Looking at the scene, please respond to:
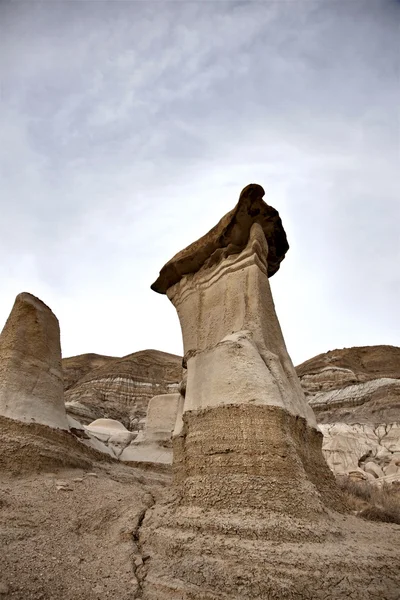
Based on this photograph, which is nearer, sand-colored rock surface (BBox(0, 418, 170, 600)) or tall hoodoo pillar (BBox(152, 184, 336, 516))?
sand-colored rock surface (BBox(0, 418, 170, 600))

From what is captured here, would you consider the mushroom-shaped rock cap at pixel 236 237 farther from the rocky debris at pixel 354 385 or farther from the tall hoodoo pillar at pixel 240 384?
the rocky debris at pixel 354 385

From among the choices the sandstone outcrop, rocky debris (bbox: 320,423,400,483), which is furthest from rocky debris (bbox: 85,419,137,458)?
rocky debris (bbox: 320,423,400,483)

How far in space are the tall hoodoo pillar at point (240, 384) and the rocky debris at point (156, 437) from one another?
4564 millimetres

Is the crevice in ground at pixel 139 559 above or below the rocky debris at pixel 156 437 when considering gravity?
below

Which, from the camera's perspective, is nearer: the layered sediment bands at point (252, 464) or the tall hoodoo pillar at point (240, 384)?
the layered sediment bands at point (252, 464)

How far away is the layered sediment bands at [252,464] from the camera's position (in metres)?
3.50

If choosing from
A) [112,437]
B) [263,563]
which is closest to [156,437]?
[112,437]

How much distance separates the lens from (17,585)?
2678 millimetres

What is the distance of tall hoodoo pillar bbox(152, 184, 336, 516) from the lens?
3.66m

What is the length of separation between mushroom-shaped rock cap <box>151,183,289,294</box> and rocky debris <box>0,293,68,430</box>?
217 centimetres

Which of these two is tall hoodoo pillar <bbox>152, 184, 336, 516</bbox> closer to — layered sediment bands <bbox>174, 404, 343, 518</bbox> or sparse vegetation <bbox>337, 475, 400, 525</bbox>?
layered sediment bands <bbox>174, 404, 343, 518</bbox>

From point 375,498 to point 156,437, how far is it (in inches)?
224

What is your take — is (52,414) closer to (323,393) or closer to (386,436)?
(386,436)

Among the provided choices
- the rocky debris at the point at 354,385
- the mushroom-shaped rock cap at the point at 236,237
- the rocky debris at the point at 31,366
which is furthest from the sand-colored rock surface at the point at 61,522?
the rocky debris at the point at 354,385
